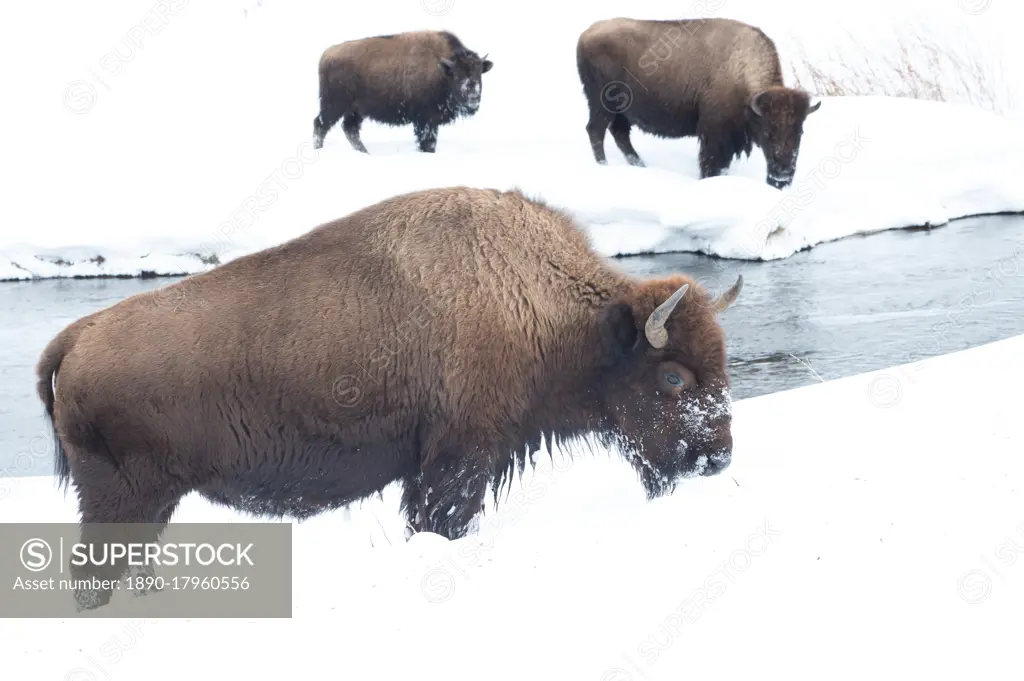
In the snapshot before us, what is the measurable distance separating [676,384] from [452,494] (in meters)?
0.89

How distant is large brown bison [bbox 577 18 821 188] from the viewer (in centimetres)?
1149

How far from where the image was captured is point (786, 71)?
1705cm

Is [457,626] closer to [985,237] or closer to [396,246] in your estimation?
[396,246]

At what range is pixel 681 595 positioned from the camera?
3.00 metres

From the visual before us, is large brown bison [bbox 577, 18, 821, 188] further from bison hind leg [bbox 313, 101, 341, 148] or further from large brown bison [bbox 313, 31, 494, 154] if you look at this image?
bison hind leg [bbox 313, 101, 341, 148]

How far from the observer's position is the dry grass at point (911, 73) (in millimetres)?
15539

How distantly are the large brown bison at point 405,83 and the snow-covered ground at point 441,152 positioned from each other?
15.5 inches

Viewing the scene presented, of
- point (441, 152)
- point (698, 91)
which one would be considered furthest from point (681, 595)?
point (441, 152)

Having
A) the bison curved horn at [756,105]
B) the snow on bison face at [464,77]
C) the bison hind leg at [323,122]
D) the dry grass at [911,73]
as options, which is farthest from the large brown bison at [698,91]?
the bison hind leg at [323,122]

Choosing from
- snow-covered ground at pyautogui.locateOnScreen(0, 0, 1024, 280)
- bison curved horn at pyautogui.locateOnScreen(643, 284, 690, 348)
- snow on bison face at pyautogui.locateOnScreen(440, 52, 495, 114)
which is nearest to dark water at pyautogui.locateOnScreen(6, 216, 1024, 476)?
snow-covered ground at pyautogui.locateOnScreen(0, 0, 1024, 280)

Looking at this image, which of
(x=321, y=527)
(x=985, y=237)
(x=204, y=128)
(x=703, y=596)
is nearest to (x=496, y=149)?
(x=204, y=128)

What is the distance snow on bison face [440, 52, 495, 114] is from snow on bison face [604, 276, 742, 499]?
899 centimetres

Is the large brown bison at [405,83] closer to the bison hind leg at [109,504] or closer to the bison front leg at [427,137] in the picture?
the bison front leg at [427,137]

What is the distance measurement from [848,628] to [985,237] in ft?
30.0
